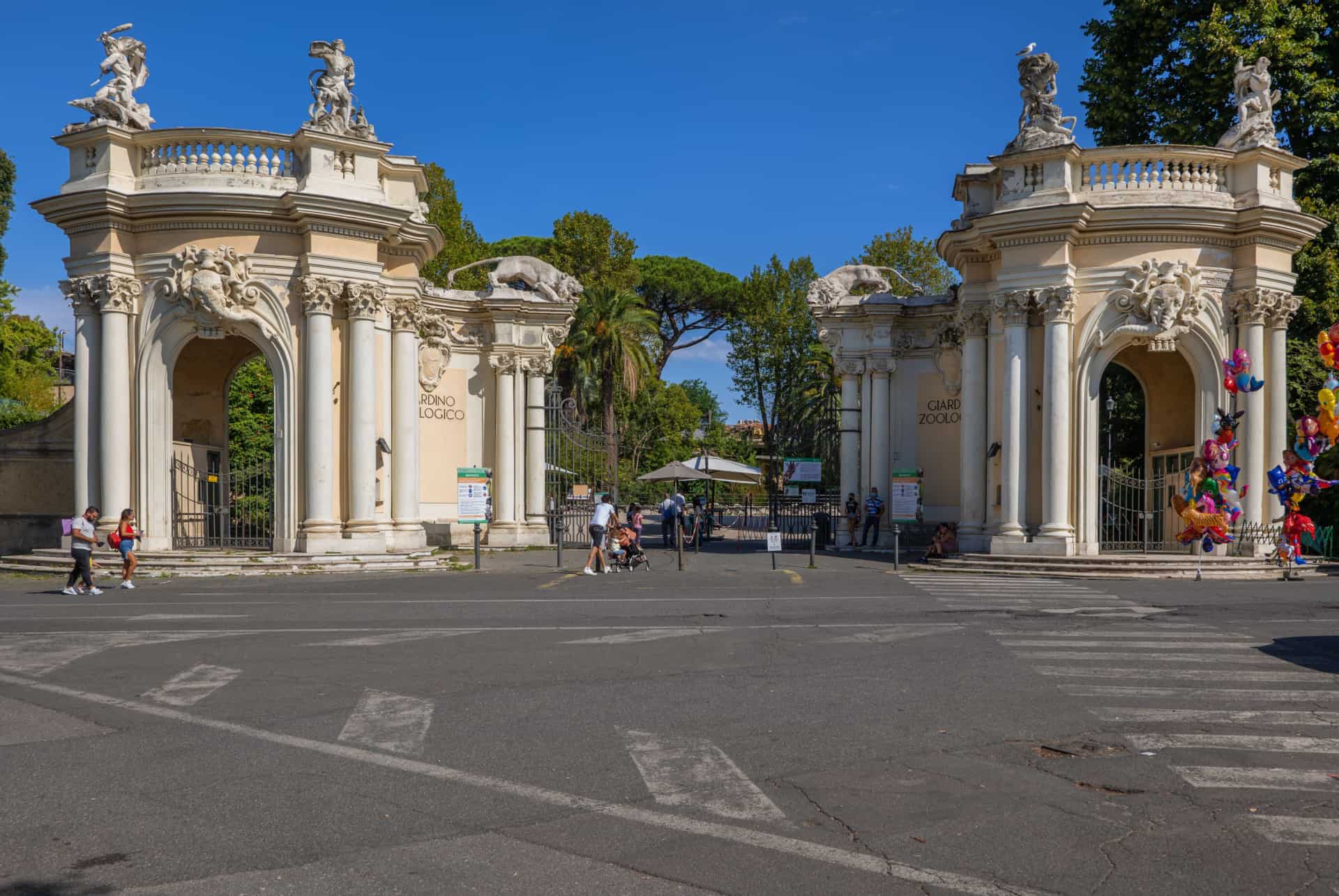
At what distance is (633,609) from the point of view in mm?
15945

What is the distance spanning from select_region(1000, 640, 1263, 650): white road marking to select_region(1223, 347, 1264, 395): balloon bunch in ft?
41.7

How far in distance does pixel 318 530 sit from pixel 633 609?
386 inches

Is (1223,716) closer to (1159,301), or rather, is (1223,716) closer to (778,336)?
(1159,301)

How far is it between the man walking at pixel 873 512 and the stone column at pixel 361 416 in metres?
12.7

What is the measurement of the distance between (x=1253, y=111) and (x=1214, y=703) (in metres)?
19.8

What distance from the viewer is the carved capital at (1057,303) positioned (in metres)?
23.6

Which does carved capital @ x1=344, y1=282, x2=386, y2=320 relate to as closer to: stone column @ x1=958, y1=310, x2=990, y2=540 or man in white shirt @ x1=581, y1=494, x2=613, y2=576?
man in white shirt @ x1=581, y1=494, x2=613, y2=576

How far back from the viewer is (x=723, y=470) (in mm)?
37750

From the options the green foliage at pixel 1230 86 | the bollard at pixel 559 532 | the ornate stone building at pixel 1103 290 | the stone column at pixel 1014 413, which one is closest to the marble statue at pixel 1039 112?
the ornate stone building at pixel 1103 290

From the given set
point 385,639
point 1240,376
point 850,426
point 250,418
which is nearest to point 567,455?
point 850,426

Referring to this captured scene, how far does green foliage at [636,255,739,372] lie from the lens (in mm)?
69938

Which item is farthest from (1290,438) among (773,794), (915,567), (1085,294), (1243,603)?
(773,794)

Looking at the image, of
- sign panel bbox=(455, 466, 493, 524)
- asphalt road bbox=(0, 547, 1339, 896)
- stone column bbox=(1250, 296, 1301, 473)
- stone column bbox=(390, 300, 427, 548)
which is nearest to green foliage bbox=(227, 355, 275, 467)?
stone column bbox=(390, 300, 427, 548)

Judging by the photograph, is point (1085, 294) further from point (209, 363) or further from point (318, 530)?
point (209, 363)
